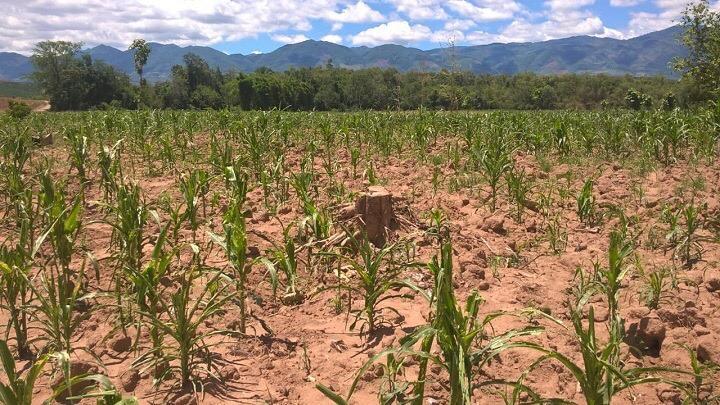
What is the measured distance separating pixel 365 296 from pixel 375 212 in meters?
1.22

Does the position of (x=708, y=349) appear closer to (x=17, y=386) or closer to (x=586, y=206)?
(x=586, y=206)

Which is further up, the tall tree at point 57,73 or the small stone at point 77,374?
the tall tree at point 57,73

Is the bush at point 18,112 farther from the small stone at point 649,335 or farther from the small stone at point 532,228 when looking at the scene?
the small stone at point 649,335

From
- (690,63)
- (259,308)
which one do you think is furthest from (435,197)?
(690,63)

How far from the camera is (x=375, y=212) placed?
3.70m

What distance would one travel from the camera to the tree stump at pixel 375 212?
12.1 ft

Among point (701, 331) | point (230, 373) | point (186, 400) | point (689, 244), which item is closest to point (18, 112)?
point (230, 373)

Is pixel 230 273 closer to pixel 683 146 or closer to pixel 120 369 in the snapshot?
pixel 120 369

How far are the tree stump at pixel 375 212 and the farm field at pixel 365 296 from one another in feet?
0.05

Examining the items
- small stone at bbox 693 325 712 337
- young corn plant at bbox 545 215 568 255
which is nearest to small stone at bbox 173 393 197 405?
small stone at bbox 693 325 712 337

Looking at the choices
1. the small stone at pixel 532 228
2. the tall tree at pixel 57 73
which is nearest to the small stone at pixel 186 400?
the small stone at pixel 532 228

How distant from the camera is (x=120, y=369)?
225cm

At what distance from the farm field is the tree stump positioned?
15 mm

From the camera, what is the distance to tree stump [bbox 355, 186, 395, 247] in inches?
145
